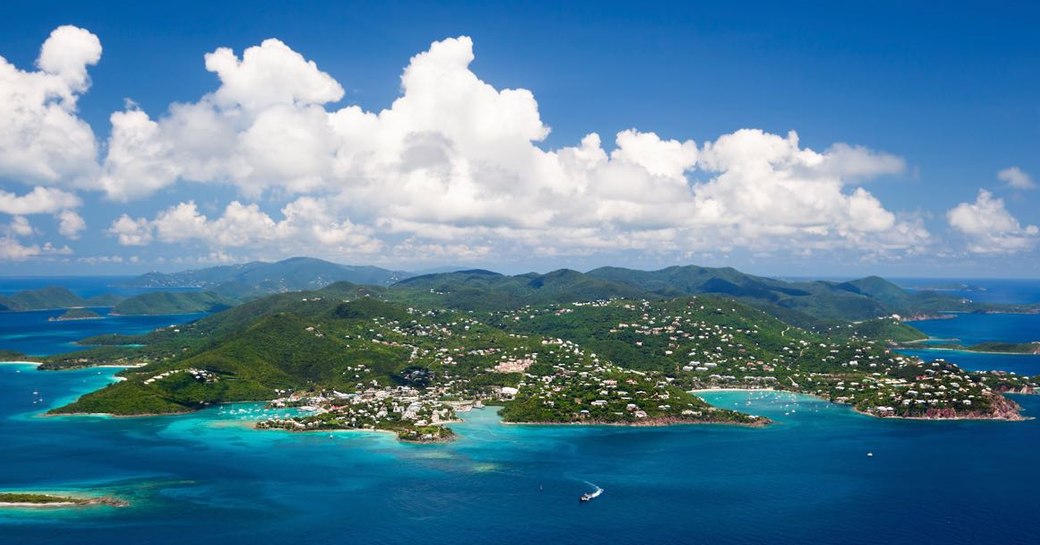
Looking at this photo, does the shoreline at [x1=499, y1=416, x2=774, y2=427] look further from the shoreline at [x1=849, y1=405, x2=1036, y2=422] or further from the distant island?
the shoreline at [x1=849, y1=405, x2=1036, y2=422]

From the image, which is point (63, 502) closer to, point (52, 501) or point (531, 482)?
point (52, 501)

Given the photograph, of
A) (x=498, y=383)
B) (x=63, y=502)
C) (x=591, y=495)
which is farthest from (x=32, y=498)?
(x=498, y=383)

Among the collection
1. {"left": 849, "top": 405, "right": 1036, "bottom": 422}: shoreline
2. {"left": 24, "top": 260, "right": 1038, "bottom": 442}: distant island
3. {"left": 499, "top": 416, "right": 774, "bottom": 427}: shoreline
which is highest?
{"left": 24, "top": 260, "right": 1038, "bottom": 442}: distant island

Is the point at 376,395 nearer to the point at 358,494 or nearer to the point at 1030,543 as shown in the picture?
the point at 358,494

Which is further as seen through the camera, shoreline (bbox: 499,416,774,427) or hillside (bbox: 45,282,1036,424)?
hillside (bbox: 45,282,1036,424)

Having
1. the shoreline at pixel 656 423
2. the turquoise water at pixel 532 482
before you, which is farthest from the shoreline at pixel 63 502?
the shoreline at pixel 656 423

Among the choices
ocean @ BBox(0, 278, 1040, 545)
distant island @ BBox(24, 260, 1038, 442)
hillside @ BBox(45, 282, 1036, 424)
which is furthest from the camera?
hillside @ BBox(45, 282, 1036, 424)

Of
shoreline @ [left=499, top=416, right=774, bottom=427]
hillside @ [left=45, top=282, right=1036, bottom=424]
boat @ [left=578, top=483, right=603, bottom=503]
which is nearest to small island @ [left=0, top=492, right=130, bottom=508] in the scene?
hillside @ [left=45, top=282, right=1036, bottom=424]
